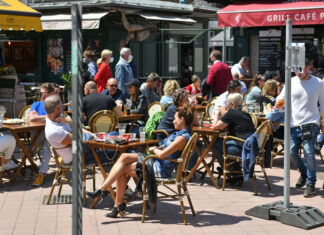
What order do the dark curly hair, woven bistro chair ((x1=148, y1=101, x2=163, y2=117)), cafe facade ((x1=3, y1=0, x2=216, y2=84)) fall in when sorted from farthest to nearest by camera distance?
cafe facade ((x1=3, y1=0, x2=216, y2=84)) < woven bistro chair ((x1=148, y1=101, x2=163, y2=117)) < the dark curly hair

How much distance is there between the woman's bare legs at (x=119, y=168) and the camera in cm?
600

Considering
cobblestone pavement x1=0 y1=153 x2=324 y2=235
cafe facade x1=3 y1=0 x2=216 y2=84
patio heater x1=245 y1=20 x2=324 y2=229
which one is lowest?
cobblestone pavement x1=0 y1=153 x2=324 y2=235

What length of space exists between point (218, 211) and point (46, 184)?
8.46 feet

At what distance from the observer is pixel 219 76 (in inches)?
435

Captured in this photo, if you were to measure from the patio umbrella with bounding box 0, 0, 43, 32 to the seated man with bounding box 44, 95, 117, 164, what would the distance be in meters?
4.05

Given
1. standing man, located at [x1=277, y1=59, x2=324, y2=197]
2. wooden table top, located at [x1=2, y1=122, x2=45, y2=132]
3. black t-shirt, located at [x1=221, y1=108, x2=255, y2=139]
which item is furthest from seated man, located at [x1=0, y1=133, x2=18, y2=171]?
standing man, located at [x1=277, y1=59, x2=324, y2=197]

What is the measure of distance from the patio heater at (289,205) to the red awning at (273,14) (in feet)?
21.1

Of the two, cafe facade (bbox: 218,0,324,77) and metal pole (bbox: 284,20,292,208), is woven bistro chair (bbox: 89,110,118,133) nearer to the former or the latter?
metal pole (bbox: 284,20,292,208)

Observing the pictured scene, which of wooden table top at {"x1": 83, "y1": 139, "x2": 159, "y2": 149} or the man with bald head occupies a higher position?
the man with bald head

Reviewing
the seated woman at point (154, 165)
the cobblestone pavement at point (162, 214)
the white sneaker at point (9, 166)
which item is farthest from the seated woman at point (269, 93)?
the white sneaker at point (9, 166)

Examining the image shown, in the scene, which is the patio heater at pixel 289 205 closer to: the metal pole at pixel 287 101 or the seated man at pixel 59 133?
the metal pole at pixel 287 101

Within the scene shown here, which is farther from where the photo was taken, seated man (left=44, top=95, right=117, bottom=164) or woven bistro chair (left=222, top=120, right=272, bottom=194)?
woven bistro chair (left=222, top=120, right=272, bottom=194)

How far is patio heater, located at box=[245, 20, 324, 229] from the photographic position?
5.64 meters

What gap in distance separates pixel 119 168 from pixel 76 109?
3.14 meters
